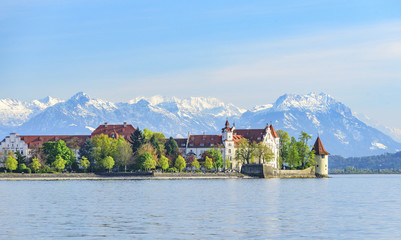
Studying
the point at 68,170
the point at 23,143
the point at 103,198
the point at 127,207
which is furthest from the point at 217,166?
the point at 127,207

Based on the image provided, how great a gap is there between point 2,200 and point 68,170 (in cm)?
8824

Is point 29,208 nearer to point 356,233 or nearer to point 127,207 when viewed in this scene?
point 127,207

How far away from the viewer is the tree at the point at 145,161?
16025cm

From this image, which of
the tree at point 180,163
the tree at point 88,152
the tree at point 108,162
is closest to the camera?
the tree at point 108,162

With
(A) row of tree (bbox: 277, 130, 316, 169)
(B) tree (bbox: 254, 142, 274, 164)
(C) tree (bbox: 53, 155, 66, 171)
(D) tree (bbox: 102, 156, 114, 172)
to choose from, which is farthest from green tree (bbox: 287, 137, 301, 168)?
(C) tree (bbox: 53, 155, 66, 171)

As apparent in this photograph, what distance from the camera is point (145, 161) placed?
160 m

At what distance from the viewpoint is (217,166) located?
602 ft

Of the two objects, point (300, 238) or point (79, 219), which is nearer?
point (300, 238)

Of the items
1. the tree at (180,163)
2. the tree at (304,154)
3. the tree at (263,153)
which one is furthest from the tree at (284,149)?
the tree at (180,163)

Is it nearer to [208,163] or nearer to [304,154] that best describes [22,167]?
[208,163]

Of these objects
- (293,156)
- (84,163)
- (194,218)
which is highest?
(293,156)

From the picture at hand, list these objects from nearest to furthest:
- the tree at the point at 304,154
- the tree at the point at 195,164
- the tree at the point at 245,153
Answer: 1. the tree at the point at 245,153
2. the tree at the point at 195,164
3. the tree at the point at 304,154

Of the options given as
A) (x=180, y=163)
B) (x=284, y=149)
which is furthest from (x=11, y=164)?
(x=284, y=149)

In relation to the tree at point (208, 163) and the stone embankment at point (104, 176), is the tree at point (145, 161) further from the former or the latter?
the tree at point (208, 163)
